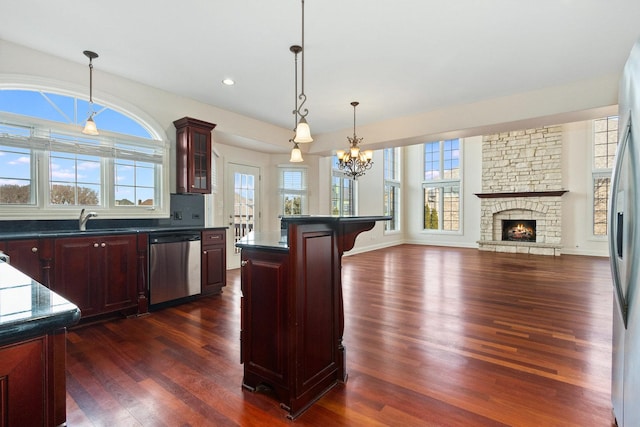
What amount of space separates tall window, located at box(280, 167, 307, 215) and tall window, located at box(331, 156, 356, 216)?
0.96 meters

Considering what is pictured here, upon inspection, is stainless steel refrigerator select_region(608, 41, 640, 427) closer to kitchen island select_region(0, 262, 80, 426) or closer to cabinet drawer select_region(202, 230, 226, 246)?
kitchen island select_region(0, 262, 80, 426)

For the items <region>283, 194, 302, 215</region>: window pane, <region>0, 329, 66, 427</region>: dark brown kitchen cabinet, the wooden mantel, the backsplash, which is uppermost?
the wooden mantel

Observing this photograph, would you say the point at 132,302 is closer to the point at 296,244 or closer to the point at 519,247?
the point at 296,244

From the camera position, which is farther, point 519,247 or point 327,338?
point 519,247

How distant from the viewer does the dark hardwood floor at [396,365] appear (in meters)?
1.82

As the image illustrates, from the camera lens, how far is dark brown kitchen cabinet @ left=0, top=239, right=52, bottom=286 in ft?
8.99

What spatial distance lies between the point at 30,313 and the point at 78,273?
2985mm

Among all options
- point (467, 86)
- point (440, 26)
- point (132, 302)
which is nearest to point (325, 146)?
point (467, 86)

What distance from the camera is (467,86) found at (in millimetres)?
4281

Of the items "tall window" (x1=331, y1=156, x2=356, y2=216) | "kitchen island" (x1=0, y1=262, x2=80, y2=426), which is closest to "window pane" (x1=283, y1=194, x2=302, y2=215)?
"tall window" (x1=331, y1=156, x2=356, y2=216)

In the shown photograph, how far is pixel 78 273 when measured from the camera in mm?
3117

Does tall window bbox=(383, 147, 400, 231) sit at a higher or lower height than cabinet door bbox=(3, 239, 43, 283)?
higher

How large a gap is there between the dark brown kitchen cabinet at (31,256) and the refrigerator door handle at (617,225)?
13.8 feet

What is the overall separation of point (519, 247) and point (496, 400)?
7893mm
